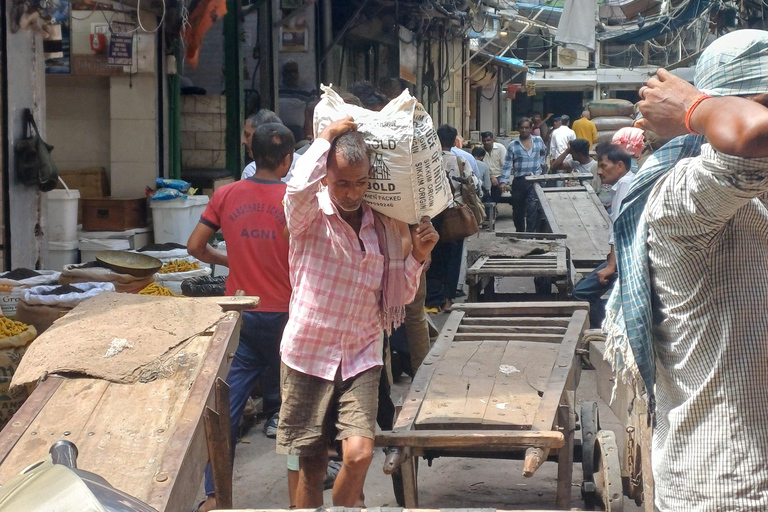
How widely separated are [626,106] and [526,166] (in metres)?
19.5

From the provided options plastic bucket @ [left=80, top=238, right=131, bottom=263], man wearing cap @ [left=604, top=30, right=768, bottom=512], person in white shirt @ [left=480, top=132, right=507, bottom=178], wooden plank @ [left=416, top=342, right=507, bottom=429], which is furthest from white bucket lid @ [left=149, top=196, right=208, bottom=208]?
person in white shirt @ [left=480, top=132, right=507, bottom=178]

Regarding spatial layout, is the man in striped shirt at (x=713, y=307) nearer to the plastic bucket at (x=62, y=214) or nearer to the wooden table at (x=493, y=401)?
the wooden table at (x=493, y=401)

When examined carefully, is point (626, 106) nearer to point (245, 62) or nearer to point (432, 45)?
point (432, 45)

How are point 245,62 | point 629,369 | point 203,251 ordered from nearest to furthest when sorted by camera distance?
point 629,369 < point 203,251 < point 245,62

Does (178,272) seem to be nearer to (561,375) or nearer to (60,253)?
(60,253)

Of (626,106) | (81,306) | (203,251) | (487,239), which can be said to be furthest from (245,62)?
(626,106)

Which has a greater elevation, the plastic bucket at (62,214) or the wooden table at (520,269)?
the plastic bucket at (62,214)

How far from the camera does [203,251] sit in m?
4.67

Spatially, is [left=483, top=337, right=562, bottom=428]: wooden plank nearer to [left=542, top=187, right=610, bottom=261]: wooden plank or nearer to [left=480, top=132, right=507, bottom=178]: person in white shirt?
[left=542, top=187, right=610, bottom=261]: wooden plank

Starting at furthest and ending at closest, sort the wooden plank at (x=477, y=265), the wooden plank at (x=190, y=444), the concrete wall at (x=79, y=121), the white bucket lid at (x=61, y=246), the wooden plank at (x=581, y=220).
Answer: the wooden plank at (x=581, y=220), the concrete wall at (x=79, y=121), the wooden plank at (x=477, y=265), the white bucket lid at (x=61, y=246), the wooden plank at (x=190, y=444)

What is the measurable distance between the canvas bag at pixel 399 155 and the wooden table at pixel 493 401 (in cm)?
88

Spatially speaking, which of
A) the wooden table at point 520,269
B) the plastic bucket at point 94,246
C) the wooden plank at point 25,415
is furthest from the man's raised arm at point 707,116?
the plastic bucket at point 94,246

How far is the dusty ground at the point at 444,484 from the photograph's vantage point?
478 centimetres

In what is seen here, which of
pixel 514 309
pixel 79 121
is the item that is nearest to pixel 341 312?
pixel 514 309
